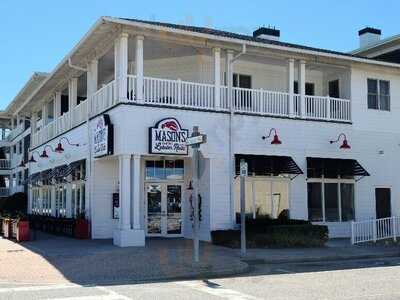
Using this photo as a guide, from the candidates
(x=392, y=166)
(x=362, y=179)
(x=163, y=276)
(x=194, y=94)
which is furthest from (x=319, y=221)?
(x=163, y=276)

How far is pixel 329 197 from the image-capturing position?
77.0 feet

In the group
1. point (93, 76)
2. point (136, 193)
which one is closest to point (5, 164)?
point (93, 76)

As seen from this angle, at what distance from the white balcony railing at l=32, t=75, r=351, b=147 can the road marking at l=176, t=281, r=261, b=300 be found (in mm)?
8531

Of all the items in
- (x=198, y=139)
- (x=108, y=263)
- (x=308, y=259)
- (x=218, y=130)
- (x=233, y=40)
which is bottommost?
(x=308, y=259)

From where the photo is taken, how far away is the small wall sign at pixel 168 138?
19.1m

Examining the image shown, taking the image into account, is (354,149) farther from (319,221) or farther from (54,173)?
(54,173)

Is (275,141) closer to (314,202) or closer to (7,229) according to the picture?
(314,202)

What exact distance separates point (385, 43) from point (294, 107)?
33.3 feet

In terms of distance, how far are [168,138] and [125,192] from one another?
7.30ft

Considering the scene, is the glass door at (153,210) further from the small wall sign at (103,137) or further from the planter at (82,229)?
the small wall sign at (103,137)

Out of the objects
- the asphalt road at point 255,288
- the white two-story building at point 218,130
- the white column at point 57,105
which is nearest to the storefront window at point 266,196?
the white two-story building at point 218,130

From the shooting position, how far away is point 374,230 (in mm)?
20906

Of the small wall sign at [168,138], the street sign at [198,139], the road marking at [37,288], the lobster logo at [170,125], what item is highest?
the lobster logo at [170,125]

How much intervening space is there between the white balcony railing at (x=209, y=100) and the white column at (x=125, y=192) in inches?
78.3
